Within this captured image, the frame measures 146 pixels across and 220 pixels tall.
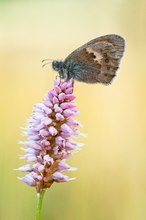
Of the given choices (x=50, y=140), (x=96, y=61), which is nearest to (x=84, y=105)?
(x=96, y=61)

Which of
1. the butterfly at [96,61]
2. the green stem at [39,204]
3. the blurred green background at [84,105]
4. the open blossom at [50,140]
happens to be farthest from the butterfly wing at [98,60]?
the blurred green background at [84,105]

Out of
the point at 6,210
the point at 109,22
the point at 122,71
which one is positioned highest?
the point at 109,22

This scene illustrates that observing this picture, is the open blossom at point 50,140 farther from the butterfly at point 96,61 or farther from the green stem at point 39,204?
the butterfly at point 96,61

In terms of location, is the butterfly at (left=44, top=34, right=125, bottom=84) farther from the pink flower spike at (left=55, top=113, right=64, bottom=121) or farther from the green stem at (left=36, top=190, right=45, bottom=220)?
the green stem at (left=36, top=190, right=45, bottom=220)

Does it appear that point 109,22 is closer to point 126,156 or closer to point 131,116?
point 131,116

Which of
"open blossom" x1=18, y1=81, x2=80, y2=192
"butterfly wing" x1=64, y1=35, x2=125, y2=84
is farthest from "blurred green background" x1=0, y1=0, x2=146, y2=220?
"open blossom" x1=18, y1=81, x2=80, y2=192

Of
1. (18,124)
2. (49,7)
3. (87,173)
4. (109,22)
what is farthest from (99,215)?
(49,7)

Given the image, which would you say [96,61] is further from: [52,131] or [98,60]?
[52,131]
